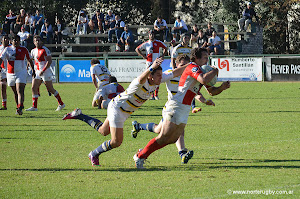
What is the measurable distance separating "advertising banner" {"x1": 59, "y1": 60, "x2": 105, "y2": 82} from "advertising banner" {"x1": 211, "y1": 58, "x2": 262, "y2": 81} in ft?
24.1

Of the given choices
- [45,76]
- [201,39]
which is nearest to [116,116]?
[45,76]

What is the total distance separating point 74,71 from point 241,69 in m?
10.1

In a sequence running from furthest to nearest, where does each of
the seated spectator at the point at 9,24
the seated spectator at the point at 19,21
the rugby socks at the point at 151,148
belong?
the seated spectator at the point at 9,24
the seated spectator at the point at 19,21
the rugby socks at the point at 151,148

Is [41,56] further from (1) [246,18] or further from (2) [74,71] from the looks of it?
(1) [246,18]

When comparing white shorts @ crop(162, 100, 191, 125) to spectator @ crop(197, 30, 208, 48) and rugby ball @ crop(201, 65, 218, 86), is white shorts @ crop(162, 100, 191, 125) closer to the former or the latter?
rugby ball @ crop(201, 65, 218, 86)

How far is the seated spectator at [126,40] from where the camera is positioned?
112 ft

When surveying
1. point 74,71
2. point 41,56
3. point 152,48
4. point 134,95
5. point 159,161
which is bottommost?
point 159,161

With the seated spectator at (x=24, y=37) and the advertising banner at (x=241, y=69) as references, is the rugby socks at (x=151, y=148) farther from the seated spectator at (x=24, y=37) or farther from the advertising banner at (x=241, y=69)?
the seated spectator at (x=24, y=37)

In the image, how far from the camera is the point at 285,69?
29797 millimetres

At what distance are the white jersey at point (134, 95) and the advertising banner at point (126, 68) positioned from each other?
76.3ft

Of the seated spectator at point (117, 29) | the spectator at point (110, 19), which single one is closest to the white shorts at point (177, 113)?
the seated spectator at point (117, 29)

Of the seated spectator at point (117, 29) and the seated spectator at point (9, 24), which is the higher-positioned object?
the seated spectator at point (9, 24)

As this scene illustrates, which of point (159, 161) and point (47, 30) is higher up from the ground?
point (47, 30)

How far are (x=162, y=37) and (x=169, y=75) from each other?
2774 cm
